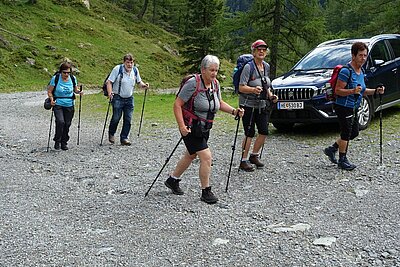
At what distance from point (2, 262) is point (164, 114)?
12480 millimetres

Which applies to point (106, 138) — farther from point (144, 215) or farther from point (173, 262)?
point (173, 262)

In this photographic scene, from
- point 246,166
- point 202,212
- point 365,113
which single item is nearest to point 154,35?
point 365,113

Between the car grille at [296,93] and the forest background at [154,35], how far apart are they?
39.2 feet

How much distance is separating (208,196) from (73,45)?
39.0 m

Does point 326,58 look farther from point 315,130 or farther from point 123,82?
point 123,82

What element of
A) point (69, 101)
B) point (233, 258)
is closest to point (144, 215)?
point (233, 258)

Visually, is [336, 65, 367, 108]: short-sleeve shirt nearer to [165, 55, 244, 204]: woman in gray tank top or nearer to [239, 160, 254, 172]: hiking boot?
[239, 160, 254, 172]: hiking boot

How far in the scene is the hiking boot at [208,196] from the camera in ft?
20.5

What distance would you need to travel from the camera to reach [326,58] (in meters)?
11.5

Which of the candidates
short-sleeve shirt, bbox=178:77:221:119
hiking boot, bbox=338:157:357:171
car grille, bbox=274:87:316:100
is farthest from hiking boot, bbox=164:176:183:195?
car grille, bbox=274:87:316:100

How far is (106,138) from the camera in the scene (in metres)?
12.0

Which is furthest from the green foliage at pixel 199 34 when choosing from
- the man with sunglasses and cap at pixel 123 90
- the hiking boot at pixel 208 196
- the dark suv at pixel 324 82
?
the hiking boot at pixel 208 196

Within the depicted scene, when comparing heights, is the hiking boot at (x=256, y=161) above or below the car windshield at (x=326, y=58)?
below

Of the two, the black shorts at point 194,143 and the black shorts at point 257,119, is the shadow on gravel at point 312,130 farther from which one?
the black shorts at point 194,143
